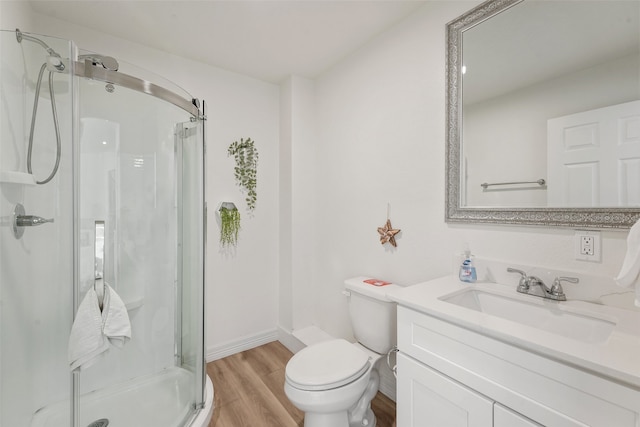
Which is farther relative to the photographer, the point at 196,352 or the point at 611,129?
the point at 196,352

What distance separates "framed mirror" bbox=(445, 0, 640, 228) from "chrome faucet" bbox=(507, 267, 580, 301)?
22 centimetres

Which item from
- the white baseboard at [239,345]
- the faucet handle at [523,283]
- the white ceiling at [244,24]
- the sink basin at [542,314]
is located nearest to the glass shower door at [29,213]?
the white ceiling at [244,24]

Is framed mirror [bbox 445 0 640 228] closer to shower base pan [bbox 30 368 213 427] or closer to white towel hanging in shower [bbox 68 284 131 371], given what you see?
white towel hanging in shower [bbox 68 284 131 371]

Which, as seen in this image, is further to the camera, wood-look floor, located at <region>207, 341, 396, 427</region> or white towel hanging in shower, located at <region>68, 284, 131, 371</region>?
wood-look floor, located at <region>207, 341, 396, 427</region>

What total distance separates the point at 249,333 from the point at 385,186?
1742mm

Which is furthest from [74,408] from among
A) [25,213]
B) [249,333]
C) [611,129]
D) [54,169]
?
[611,129]

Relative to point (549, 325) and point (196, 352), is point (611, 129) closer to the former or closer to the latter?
point (549, 325)

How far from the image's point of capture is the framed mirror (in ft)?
3.31

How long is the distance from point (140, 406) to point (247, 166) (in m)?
1.75

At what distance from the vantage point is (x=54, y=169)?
112 cm

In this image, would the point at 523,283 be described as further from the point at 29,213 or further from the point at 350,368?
the point at 29,213

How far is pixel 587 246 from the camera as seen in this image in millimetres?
1062

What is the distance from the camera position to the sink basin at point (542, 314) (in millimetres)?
→ 932

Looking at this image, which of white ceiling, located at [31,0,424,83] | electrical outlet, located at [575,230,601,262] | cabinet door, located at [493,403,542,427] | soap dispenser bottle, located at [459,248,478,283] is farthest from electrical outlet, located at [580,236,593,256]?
white ceiling, located at [31,0,424,83]
